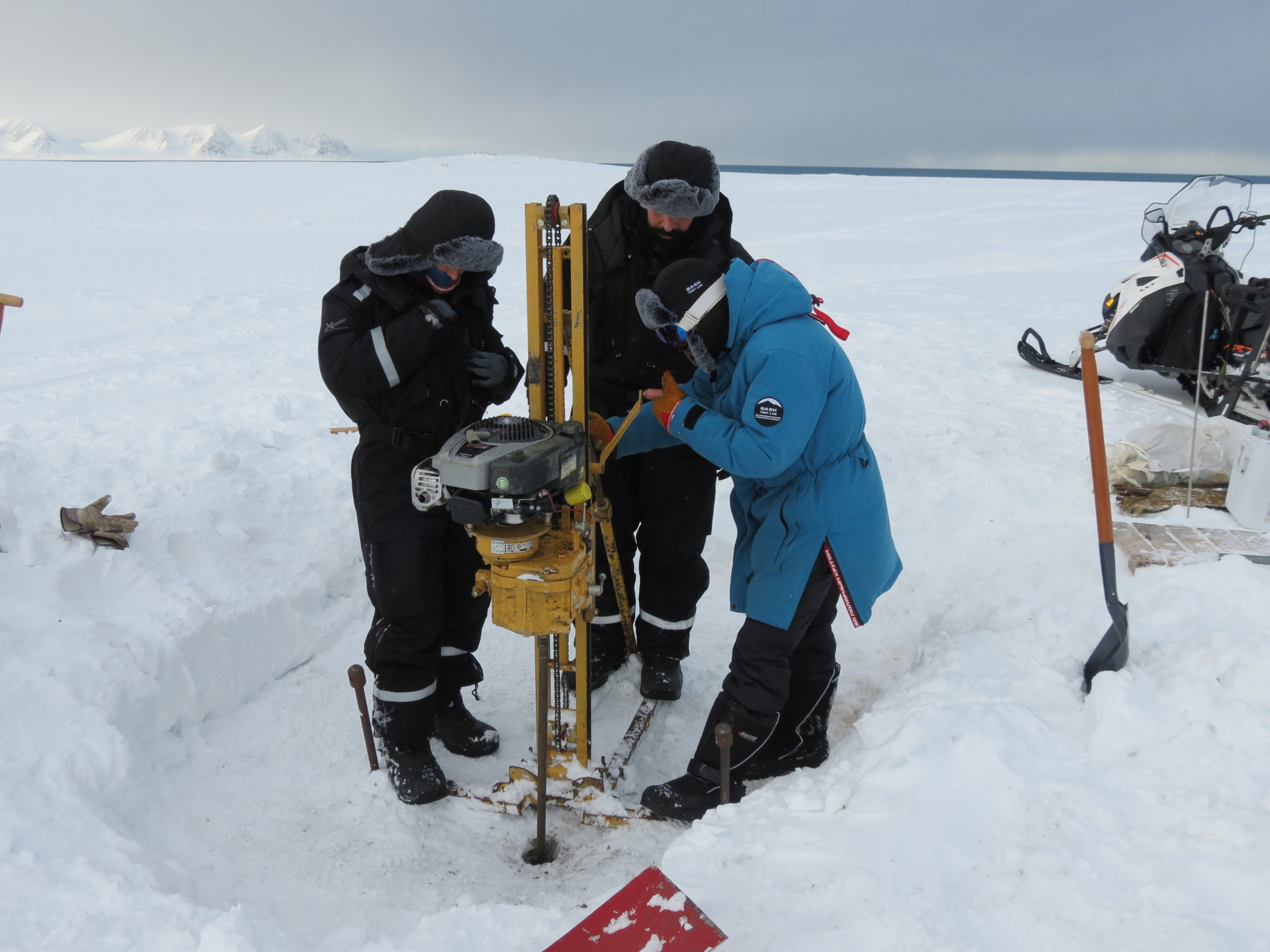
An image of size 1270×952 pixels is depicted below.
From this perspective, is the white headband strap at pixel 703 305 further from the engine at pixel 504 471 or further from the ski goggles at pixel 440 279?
the ski goggles at pixel 440 279

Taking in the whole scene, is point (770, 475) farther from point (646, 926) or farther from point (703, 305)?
point (646, 926)

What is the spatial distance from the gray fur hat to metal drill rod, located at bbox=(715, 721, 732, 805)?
169cm

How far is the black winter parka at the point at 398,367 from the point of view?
2.42 metres

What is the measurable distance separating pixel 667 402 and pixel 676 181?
0.78m

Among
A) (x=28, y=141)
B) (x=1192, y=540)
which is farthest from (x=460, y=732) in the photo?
(x=28, y=141)

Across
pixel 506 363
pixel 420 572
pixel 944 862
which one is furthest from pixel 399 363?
pixel 944 862

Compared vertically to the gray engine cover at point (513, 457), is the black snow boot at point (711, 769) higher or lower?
lower

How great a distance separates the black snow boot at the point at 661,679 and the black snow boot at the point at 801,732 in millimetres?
533

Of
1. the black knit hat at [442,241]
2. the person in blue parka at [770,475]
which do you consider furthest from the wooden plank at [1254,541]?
the black knit hat at [442,241]

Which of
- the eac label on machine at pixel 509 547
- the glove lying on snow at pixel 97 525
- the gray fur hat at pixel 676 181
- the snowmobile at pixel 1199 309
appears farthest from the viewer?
the snowmobile at pixel 1199 309

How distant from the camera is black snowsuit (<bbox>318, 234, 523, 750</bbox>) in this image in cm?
244

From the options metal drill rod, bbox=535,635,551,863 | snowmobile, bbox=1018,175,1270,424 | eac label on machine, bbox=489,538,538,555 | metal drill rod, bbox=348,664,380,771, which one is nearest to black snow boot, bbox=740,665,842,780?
metal drill rod, bbox=535,635,551,863

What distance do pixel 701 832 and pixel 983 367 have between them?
6.37m

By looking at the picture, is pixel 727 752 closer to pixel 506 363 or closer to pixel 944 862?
pixel 944 862
